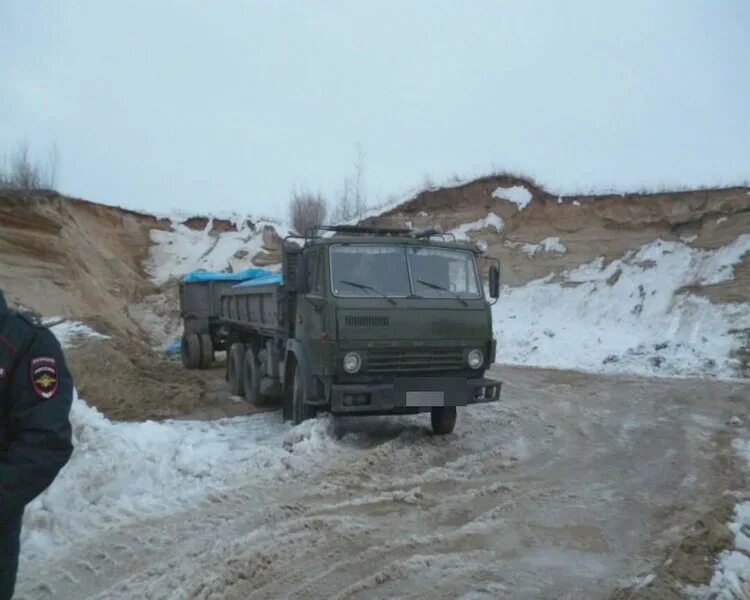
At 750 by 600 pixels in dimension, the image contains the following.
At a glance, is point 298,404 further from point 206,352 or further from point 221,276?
point 221,276

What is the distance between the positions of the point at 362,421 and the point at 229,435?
172cm

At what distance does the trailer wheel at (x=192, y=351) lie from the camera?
15.7 m

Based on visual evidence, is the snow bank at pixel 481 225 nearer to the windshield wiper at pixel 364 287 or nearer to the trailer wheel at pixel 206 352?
the trailer wheel at pixel 206 352

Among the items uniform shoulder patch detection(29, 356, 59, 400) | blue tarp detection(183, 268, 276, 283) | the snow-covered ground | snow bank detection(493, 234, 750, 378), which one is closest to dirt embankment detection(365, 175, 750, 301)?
snow bank detection(493, 234, 750, 378)

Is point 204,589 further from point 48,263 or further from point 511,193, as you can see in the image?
point 511,193

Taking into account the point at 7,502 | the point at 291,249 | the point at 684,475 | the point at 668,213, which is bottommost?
the point at 684,475

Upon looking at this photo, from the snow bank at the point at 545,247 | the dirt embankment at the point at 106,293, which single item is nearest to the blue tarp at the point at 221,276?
the dirt embankment at the point at 106,293

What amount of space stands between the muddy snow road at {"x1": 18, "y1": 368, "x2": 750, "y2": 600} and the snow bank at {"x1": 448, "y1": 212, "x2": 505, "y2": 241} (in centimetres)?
1776

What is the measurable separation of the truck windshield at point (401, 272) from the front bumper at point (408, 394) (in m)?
0.96

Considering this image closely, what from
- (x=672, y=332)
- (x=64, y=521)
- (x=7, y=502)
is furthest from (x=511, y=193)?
(x=7, y=502)

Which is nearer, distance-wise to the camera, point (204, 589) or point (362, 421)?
point (204, 589)

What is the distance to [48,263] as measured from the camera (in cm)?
2095

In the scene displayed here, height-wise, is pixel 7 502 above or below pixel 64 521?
above

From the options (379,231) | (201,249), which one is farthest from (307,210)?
(379,231)
